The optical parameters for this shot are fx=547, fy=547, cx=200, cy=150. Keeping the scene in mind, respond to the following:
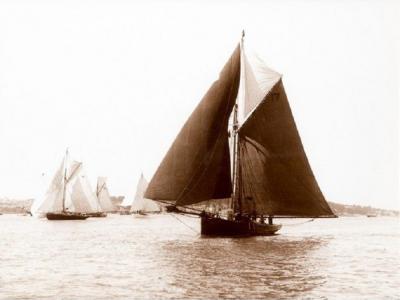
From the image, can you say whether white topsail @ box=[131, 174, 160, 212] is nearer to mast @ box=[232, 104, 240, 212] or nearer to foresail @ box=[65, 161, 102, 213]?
foresail @ box=[65, 161, 102, 213]

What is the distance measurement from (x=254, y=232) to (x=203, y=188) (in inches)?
219

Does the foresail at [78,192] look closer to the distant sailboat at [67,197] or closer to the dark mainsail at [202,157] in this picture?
the distant sailboat at [67,197]

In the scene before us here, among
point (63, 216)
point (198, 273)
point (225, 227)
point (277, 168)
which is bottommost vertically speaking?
point (198, 273)

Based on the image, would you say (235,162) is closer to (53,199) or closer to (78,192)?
(53,199)

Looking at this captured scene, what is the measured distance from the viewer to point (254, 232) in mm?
38938

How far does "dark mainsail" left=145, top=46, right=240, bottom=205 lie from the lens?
35750 millimetres

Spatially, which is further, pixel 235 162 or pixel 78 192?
pixel 78 192

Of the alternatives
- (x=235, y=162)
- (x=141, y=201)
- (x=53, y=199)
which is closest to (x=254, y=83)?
(x=235, y=162)

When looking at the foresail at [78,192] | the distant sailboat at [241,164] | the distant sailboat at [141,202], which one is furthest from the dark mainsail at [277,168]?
the distant sailboat at [141,202]

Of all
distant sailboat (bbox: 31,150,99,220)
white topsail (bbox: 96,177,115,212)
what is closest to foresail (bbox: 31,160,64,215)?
distant sailboat (bbox: 31,150,99,220)

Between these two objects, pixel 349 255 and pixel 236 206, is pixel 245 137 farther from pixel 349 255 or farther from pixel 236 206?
pixel 349 255

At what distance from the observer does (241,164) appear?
39188mm

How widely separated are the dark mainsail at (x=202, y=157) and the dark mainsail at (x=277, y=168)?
1.88 metres

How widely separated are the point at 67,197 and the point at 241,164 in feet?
185
